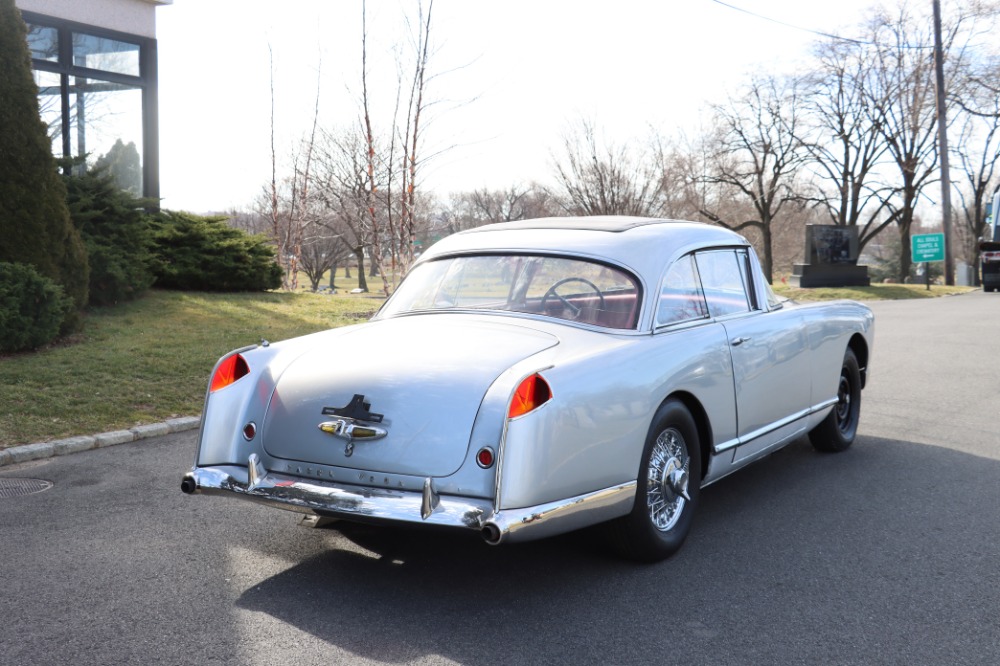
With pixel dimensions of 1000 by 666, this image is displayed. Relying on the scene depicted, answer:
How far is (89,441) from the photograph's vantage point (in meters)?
7.02

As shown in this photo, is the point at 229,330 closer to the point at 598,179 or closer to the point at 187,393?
the point at 187,393

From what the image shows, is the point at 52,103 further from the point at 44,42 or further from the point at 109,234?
the point at 109,234

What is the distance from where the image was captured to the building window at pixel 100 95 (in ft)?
53.8

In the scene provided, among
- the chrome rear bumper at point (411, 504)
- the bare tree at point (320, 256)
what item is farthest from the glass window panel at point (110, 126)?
the bare tree at point (320, 256)

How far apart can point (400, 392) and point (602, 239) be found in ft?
5.36

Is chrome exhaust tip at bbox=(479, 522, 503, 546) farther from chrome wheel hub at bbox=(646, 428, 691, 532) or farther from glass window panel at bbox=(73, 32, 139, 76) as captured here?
glass window panel at bbox=(73, 32, 139, 76)

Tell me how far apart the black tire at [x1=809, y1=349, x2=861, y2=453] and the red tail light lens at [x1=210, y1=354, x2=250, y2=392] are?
412cm

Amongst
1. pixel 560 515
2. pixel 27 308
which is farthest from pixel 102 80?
pixel 560 515

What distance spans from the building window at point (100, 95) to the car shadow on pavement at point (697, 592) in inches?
546

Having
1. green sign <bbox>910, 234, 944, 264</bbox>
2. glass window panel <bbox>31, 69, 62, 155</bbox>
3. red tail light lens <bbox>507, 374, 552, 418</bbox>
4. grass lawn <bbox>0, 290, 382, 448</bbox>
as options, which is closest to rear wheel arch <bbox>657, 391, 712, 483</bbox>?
red tail light lens <bbox>507, 374, 552, 418</bbox>

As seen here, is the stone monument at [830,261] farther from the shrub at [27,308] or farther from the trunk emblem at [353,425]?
the trunk emblem at [353,425]

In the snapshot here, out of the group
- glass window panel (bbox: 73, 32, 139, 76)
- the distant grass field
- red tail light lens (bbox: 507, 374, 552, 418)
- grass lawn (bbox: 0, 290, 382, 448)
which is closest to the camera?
red tail light lens (bbox: 507, 374, 552, 418)

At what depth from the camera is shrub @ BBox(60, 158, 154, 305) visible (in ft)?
42.5

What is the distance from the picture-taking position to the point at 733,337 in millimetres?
5043
